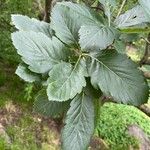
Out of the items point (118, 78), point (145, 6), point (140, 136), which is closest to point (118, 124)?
point (140, 136)

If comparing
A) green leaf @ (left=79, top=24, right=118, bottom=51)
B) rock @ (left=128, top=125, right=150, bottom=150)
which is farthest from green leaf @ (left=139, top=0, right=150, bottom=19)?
rock @ (left=128, top=125, right=150, bottom=150)

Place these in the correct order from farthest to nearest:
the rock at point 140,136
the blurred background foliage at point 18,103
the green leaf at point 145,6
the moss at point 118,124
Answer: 1. the rock at point 140,136
2. the moss at point 118,124
3. the blurred background foliage at point 18,103
4. the green leaf at point 145,6

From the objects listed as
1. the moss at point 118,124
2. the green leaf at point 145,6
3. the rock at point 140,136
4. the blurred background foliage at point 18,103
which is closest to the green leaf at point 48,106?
the green leaf at point 145,6

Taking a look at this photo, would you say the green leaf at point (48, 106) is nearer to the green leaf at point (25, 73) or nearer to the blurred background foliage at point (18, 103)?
the green leaf at point (25, 73)

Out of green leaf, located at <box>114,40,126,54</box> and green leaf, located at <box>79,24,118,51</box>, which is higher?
green leaf, located at <box>79,24,118,51</box>

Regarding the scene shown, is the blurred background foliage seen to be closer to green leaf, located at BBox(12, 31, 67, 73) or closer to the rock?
the rock

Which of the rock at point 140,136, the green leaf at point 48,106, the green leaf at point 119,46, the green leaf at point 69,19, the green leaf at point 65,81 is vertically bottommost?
the rock at point 140,136
